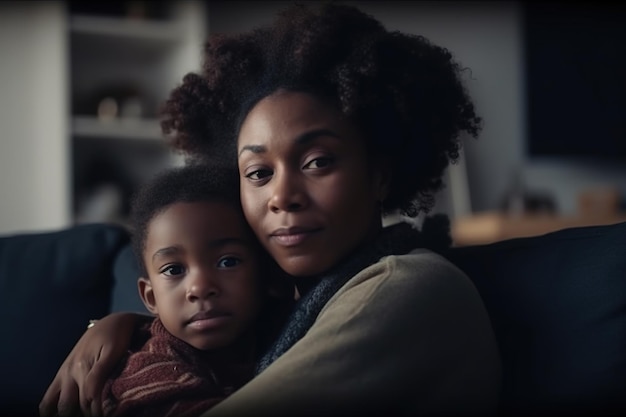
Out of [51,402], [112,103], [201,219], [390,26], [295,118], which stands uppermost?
[390,26]

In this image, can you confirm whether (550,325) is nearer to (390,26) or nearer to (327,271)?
(327,271)

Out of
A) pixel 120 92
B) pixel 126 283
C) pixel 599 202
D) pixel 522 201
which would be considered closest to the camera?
pixel 126 283

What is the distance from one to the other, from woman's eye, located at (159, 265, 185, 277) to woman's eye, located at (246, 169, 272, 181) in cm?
14

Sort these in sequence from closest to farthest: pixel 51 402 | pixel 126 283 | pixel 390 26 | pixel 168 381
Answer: pixel 168 381 → pixel 51 402 → pixel 126 283 → pixel 390 26

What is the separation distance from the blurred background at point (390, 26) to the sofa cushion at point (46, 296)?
1488 mm

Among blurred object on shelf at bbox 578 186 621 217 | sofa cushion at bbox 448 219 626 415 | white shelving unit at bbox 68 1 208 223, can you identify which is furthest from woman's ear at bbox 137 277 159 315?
blurred object on shelf at bbox 578 186 621 217

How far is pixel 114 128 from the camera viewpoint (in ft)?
10.9

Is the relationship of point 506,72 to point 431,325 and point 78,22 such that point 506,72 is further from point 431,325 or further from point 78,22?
point 431,325

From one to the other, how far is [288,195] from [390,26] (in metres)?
2.12

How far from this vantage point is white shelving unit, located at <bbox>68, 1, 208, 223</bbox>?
10.9ft

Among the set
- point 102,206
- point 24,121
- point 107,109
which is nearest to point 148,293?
point 102,206

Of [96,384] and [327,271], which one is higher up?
[327,271]

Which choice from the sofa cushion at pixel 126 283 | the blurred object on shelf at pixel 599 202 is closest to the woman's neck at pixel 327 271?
the sofa cushion at pixel 126 283

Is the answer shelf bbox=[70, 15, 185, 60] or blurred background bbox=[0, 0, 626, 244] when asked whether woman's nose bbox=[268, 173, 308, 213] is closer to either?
blurred background bbox=[0, 0, 626, 244]
